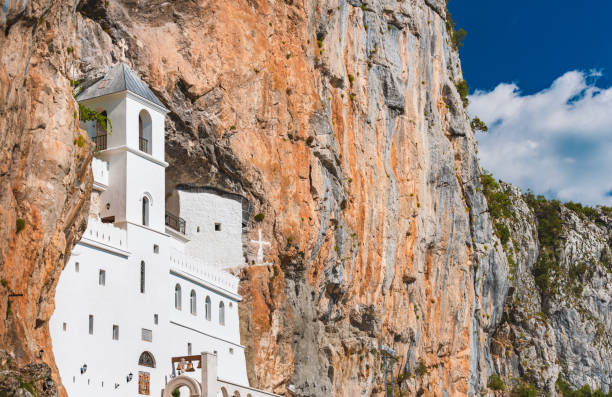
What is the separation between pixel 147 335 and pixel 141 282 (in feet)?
7.63

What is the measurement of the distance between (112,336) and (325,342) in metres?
19.0

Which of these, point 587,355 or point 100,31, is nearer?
point 100,31

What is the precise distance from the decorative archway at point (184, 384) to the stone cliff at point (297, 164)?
8350 millimetres

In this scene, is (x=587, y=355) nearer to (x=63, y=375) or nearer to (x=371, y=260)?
(x=371, y=260)

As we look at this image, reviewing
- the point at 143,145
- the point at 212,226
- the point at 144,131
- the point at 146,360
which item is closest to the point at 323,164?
the point at 212,226

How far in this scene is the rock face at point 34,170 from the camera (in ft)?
115

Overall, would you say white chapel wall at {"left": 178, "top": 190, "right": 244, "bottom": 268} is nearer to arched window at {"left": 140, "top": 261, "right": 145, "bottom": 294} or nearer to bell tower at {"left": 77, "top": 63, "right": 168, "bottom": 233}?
bell tower at {"left": 77, "top": 63, "right": 168, "bottom": 233}

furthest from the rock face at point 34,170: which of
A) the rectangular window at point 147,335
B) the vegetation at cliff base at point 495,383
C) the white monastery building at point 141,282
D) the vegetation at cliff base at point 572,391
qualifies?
the vegetation at cliff base at point 572,391

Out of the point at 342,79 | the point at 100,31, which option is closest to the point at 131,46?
the point at 100,31

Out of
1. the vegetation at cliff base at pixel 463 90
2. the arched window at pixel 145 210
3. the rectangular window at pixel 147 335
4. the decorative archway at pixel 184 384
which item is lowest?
the decorative archway at pixel 184 384

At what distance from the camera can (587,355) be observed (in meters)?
107

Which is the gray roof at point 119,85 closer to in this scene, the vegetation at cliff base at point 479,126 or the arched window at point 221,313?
the arched window at point 221,313

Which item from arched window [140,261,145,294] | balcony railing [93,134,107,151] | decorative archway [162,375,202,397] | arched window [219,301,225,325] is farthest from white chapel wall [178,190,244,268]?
decorative archway [162,375,202,397]

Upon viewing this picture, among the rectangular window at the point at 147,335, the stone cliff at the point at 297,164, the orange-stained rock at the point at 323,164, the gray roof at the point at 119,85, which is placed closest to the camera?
the stone cliff at the point at 297,164
